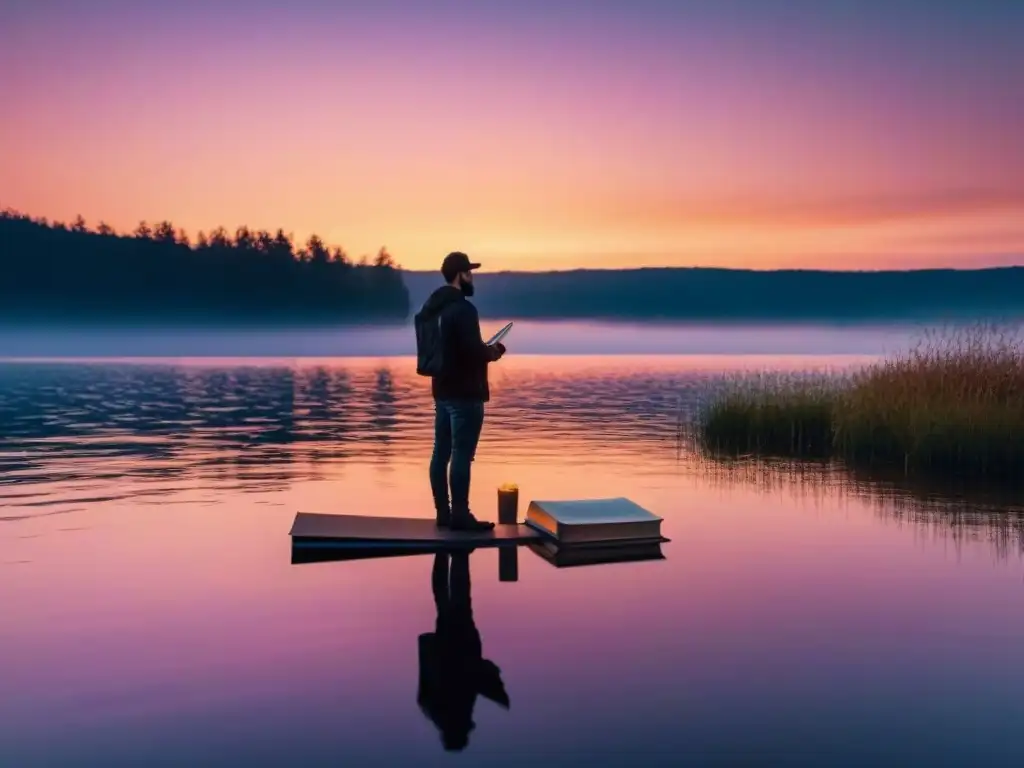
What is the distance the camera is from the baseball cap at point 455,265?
1045cm

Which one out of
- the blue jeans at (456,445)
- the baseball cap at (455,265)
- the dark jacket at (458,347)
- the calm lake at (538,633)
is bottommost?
the calm lake at (538,633)

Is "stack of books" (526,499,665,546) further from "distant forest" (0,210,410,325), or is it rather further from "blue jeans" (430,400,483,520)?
"distant forest" (0,210,410,325)

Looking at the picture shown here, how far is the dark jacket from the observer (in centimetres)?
1026

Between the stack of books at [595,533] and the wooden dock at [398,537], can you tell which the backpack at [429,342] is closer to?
the wooden dock at [398,537]

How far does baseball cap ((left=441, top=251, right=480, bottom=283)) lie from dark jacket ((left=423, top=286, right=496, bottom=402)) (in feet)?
0.60

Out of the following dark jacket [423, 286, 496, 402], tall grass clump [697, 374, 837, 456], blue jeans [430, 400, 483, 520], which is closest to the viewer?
dark jacket [423, 286, 496, 402]

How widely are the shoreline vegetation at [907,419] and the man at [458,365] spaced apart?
9.64 m

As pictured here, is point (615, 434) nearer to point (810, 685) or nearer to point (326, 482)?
point (326, 482)

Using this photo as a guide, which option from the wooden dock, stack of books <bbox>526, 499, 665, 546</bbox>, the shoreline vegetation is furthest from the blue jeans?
the shoreline vegetation

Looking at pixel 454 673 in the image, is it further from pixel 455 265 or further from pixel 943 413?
pixel 943 413

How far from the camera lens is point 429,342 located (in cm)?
1040

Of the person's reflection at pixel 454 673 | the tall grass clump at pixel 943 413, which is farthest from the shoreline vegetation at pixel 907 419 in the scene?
the person's reflection at pixel 454 673

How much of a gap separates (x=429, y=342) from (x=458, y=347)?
31 cm

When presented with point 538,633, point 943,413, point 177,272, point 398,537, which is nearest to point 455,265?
point 398,537
